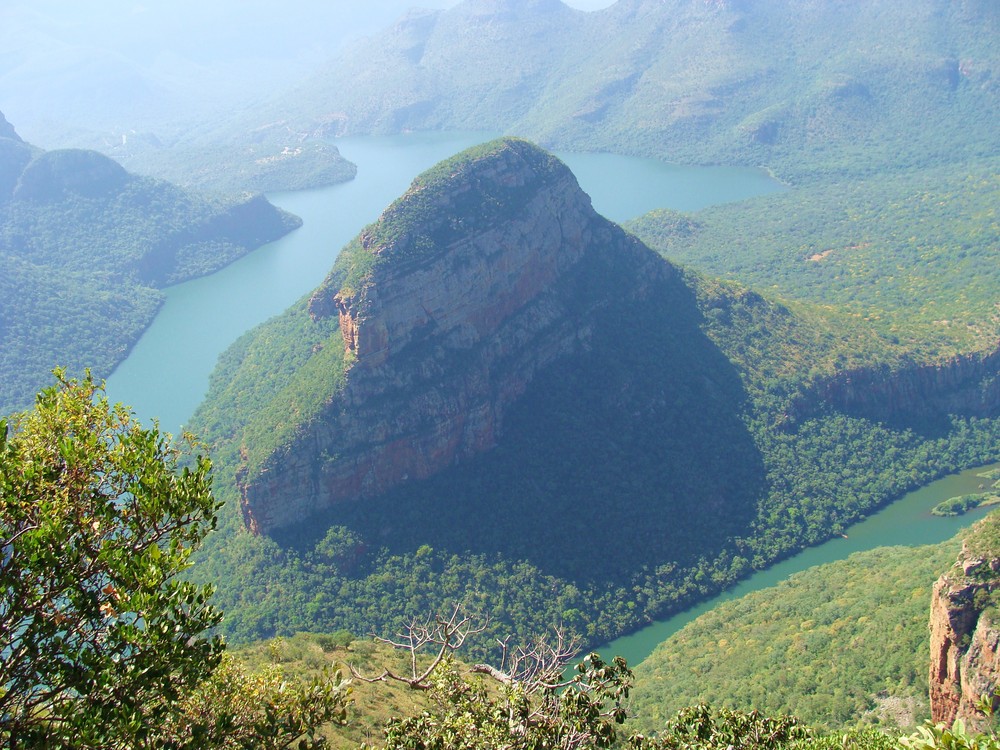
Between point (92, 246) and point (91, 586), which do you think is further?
point (92, 246)

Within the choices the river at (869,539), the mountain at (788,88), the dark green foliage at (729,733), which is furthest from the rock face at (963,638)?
the mountain at (788,88)

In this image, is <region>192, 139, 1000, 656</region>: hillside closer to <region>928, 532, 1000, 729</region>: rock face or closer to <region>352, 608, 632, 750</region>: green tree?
<region>928, 532, 1000, 729</region>: rock face

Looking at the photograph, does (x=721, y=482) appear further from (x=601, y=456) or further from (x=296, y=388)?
(x=296, y=388)

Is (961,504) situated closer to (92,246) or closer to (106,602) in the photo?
(106,602)

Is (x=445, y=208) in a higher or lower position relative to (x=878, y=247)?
higher

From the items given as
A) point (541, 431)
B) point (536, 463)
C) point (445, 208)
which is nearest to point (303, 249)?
point (445, 208)
